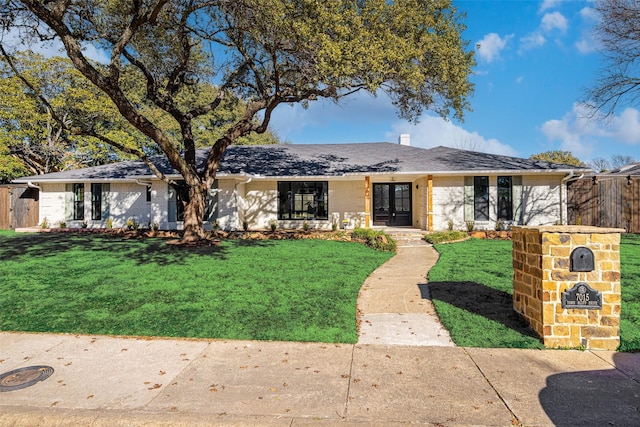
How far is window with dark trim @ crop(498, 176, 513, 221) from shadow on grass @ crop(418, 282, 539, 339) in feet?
29.5

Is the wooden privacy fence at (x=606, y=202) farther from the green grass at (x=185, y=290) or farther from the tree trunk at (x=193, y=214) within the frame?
the tree trunk at (x=193, y=214)

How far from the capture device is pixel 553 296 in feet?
14.3

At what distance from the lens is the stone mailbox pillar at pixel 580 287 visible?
429 centimetres

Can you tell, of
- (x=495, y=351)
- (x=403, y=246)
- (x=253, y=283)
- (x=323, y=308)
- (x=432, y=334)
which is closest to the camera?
(x=495, y=351)

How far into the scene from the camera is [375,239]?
12.1m

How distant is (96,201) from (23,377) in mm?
15181

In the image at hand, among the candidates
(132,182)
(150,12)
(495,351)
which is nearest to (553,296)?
(495,351)

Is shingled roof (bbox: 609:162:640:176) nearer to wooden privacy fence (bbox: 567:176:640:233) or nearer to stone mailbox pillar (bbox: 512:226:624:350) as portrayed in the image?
wooden privacy fence (bbox: 567:176:640:233)

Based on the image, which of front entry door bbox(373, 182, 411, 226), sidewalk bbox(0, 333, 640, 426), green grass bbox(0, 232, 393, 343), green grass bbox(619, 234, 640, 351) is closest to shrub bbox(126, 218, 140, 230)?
green grass bbox(0, 232, 393, 343)

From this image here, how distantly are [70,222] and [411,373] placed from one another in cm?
1810

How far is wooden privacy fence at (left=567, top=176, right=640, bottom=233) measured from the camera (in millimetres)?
13594

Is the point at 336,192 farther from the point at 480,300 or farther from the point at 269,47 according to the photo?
the point at 480,300

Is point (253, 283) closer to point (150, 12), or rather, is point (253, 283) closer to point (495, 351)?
point (495, 351)

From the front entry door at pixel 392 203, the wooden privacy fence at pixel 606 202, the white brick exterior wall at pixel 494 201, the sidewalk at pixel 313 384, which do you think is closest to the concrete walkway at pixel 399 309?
the sidewalk at pixel 313 384
